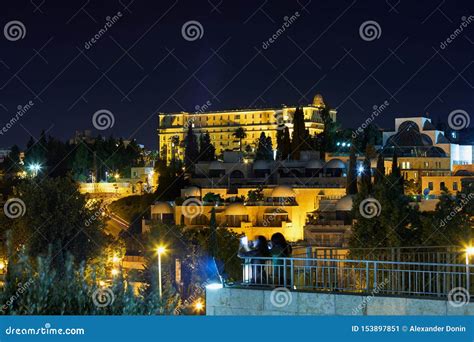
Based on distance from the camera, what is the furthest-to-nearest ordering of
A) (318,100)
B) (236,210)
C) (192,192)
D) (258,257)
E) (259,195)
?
(318,100) < (192,192) < (259,195) < (236,210) < (258,257)

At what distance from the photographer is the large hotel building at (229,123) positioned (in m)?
119

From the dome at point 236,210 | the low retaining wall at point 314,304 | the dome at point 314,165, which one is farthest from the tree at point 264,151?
the low retaining wall at point 314,304

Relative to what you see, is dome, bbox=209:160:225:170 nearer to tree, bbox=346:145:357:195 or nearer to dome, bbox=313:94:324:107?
tree, bbox=346:145:357:195

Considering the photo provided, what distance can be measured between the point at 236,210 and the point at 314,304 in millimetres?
42038

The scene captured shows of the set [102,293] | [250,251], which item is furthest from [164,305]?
[250,251]

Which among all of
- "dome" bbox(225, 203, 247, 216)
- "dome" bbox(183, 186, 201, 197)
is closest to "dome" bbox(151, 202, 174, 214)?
"dome" bbox(183, 186, 201, 197)

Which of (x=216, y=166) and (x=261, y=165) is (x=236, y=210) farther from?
(x=216, y=166)

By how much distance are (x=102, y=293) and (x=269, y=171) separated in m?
55.2

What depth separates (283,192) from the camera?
54094 millimetres

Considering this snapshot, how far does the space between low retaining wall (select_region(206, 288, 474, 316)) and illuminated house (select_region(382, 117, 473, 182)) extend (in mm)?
57995

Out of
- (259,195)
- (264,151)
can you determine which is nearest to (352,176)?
(259,195)

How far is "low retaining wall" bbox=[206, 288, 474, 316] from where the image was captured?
29.2ft

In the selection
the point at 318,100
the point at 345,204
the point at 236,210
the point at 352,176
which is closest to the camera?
the point at 345,204

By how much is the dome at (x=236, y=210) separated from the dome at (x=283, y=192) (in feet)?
10.5
